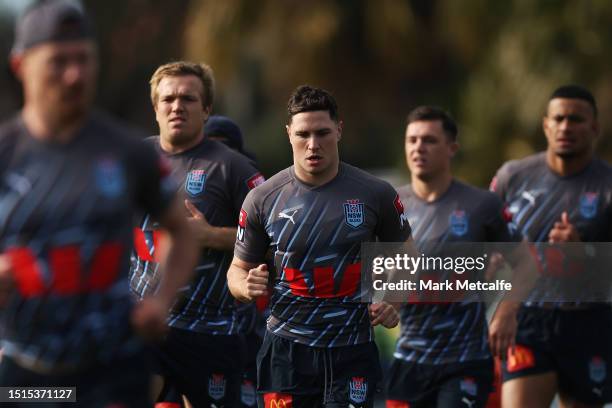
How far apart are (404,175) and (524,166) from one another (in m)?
13.5

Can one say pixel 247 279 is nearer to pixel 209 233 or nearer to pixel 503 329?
pixel 209 233

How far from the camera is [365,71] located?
85.7ft

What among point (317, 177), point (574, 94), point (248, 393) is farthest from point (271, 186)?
point (574, 94)

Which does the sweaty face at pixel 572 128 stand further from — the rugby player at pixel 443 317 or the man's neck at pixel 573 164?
the rugby player at pixel 443 317

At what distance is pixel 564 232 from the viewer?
965cm

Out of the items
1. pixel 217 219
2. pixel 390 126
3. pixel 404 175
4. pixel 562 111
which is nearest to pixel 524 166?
pixel 562 111

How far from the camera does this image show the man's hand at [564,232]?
9.65m

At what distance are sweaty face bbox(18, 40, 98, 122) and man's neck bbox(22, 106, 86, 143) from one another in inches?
1.2

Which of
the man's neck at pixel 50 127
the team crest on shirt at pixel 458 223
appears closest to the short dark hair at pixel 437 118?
the team crest on shirt at pixel 458 223

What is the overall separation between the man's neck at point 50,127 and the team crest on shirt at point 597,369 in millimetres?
5733

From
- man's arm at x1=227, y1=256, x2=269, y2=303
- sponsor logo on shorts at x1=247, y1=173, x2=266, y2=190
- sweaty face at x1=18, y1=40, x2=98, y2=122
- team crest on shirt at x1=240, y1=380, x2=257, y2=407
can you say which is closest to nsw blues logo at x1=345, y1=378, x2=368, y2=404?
man's arm at x1=227, y1=256, x2=269, y2=303

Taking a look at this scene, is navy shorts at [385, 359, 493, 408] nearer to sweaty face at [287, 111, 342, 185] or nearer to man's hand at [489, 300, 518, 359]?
man's hand at [489, 300, 518, 359]

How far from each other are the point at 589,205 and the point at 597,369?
125 centimetres

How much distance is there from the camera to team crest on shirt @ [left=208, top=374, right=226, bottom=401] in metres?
8.56
